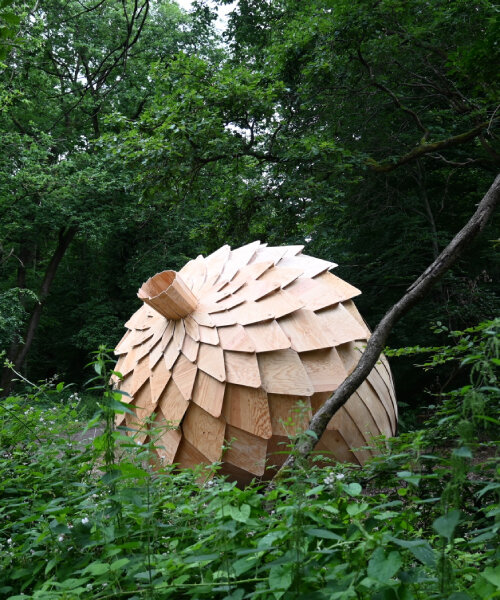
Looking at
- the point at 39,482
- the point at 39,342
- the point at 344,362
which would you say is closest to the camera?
the point at 39,482

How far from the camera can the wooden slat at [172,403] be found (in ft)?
12.3

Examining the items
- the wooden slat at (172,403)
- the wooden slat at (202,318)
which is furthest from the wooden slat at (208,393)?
the wooden slat at (202,318)

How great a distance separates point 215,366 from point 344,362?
92 cm

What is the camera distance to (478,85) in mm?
6227

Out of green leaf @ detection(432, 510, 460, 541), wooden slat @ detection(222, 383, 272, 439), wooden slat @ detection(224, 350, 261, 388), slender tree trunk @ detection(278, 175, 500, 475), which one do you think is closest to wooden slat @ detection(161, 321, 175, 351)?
wooden slat @ detection(224, 350, 261, 388)

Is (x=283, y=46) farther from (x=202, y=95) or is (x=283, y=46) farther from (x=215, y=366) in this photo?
(x=215, y=366)

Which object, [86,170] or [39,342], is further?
[39,342]

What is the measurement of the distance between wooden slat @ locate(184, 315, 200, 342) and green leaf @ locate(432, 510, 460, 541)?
296cm

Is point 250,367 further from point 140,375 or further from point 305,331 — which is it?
point 140,375

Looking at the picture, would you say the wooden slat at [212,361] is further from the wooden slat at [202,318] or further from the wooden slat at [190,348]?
the wooden slat at [202,318]

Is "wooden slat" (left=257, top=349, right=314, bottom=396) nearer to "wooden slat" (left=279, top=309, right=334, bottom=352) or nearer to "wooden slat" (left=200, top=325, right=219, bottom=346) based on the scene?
"wooden slat" (left=279, top=309, right=334, bottom=352)

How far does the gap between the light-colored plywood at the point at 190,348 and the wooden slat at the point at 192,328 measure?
0.03 m

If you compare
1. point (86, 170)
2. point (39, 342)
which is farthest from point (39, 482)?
point (39, 342)

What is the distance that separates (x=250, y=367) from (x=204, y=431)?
1.77ft
